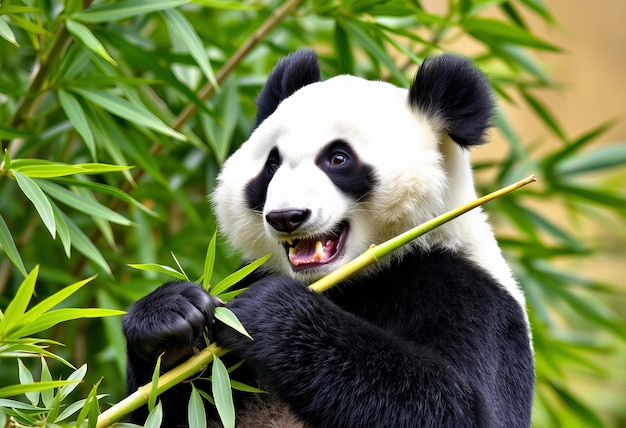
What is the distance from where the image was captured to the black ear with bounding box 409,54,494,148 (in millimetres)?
2242

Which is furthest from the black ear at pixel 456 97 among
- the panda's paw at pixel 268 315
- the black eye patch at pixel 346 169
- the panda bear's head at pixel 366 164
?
the panda's paw at pixel 268 315

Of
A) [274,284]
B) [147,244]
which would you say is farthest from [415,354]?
Result: [147,244]

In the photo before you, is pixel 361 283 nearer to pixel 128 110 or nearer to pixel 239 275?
pixel 239 275

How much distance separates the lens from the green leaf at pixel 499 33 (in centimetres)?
327

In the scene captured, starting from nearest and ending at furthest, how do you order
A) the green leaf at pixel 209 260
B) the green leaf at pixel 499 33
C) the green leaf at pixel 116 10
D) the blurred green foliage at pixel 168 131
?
1. the green leaf at pixel 209 260
2. the green leaf at pixel 116 10
3. the blurred green foliage at pixel 168 131
4. the green leaf at pixel 499 33

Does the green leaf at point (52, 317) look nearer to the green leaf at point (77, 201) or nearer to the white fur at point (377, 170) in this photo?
the white fur at point (377, 170)

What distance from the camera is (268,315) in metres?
1.91

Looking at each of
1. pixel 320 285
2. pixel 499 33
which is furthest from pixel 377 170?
pixel 499 33

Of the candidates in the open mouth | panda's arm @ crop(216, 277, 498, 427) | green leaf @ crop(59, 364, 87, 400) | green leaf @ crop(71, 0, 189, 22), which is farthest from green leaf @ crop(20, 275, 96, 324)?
green leaf @ crop(71, 0, 189, 22)

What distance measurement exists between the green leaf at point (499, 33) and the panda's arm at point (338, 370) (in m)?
1.75

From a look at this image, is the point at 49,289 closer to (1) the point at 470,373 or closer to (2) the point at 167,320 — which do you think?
(2) the point at 167,320

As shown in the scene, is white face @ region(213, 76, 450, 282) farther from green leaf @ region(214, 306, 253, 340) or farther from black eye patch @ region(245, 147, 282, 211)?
green leaf @ region(214, 306, 253, 340)

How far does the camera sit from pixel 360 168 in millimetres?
2211

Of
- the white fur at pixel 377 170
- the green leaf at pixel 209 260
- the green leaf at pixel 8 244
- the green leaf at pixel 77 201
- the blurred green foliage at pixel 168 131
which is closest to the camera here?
the green leaf at pixel 209 260
